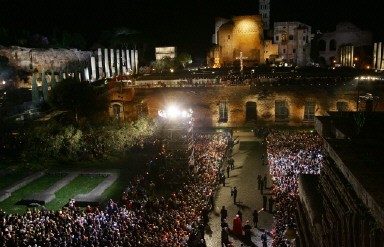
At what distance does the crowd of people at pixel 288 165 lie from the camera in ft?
49.2

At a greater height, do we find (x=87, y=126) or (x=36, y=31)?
(x=36, y=31)

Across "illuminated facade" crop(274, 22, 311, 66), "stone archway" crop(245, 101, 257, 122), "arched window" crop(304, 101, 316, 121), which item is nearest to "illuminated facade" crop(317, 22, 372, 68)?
"illuminated facade" crop(274, 22, 311, 66)

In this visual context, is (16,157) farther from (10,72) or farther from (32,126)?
(10,72)

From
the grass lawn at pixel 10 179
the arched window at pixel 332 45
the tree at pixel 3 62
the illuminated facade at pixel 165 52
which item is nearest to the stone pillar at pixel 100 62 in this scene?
the tree at pixel 3 62

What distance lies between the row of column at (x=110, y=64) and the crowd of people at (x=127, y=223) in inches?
1288

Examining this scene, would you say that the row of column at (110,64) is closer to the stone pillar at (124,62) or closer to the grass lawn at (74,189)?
the stone pillar at (124,62)

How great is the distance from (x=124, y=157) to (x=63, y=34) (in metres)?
48.5

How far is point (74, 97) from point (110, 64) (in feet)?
66.6

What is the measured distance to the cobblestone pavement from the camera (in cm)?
1631

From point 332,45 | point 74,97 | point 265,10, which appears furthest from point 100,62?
point 332,45

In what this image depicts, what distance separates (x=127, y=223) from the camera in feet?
50.9

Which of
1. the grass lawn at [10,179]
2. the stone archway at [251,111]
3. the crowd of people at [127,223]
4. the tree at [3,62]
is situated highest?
the tree at [3,62]

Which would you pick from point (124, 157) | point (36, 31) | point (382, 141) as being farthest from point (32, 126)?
point (36, 31)

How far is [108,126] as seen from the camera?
2886 centimetres
